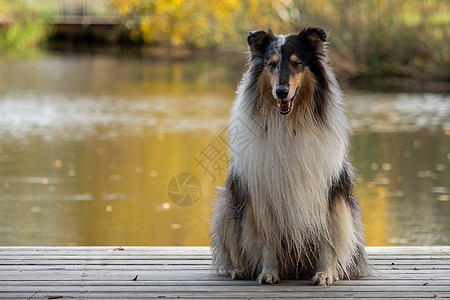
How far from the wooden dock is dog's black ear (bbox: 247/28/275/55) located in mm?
1177

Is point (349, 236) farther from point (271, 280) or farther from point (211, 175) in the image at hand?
point (211, 175)

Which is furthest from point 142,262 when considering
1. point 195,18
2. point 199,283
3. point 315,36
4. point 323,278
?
point 195,18

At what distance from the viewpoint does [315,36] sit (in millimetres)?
3865

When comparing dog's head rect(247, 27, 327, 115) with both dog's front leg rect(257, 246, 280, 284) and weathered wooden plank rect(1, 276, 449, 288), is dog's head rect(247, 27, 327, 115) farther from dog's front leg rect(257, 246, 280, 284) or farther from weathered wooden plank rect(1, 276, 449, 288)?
weathered wooden plank rect(1, 276, 449, 288)

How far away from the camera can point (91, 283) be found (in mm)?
3930

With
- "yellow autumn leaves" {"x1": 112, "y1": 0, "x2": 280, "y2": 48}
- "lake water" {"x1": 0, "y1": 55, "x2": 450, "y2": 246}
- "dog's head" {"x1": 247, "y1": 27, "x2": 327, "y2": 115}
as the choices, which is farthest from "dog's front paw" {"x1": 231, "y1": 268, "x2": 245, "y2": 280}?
"yellow autumn leaves" {"x1": 112, "y1": 0, "x2": 280, "y2": 48}

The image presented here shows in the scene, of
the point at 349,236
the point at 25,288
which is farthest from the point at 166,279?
the point at 349,236

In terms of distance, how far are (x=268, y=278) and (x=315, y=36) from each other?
1229 millimetres

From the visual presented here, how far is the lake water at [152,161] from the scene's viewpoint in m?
7.25

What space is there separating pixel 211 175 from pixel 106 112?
558 centimetres

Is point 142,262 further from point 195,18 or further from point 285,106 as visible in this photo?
point 195,18

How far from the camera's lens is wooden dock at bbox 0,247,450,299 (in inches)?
148

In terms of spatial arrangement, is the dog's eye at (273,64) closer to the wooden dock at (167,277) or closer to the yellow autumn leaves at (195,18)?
the wooden dock at (167,277)

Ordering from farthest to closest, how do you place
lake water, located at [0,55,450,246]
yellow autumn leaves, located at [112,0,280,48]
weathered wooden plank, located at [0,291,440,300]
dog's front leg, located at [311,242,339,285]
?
yellow autumn leaves, located at [112,0,280,48]
lake water, located at [0,55,450,246]
dog's front leg, located at [311,242,339,285]
weathered wooden plank, located at [0,291,440,300]
